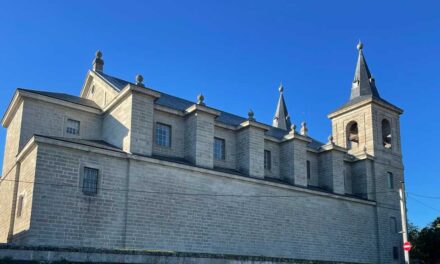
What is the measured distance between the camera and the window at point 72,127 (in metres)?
25.6

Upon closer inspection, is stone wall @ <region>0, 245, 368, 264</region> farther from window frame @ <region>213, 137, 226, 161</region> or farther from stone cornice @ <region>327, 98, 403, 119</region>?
stone cornice @ <region>327, 98, 403, 119</region>

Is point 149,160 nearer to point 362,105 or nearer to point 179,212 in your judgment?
point 179,212

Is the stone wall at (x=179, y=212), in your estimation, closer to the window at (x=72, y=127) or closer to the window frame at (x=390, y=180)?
the window at (x=72, y=127)

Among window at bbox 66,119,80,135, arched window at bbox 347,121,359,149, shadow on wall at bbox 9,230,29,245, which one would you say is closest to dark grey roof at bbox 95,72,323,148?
window at bbox 66,119,80,135

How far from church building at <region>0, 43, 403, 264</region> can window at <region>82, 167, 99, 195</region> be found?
0.19 ft

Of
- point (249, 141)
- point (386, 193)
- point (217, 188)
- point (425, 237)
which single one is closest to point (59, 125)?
point (217, 188)

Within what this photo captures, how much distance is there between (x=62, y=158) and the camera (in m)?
20.2

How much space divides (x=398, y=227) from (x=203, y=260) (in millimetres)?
25785

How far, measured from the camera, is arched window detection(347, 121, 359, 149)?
38.9 m

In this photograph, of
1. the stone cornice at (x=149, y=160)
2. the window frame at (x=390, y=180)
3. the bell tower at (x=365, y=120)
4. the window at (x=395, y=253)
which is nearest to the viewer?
the stone cornice at (x=149, y=160)

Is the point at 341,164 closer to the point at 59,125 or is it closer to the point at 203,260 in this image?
the point at 59,125

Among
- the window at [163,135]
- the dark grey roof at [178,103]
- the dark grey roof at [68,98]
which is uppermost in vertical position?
the dark grey roof at [178,103]

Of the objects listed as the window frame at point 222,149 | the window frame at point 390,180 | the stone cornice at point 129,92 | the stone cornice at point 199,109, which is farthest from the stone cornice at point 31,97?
the window frame at point 390,180

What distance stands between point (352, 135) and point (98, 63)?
21.2 metres
